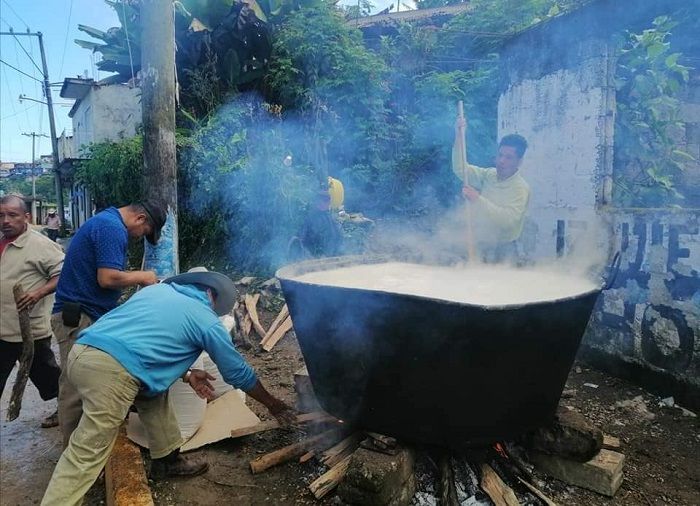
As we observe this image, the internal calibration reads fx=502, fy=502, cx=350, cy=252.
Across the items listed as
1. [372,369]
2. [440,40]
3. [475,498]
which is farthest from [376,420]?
[440,40]

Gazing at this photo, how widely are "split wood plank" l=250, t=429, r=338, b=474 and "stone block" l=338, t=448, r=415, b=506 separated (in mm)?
633

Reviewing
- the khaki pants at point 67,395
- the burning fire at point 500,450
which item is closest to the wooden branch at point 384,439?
the burning fire at point 500,450

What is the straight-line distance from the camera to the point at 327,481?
9.02 feet

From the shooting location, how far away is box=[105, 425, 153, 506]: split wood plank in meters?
2.70

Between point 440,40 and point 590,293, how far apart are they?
10.6m

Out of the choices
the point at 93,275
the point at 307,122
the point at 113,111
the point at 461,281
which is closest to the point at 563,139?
the point at 461,281

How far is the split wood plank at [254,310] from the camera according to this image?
6039mm

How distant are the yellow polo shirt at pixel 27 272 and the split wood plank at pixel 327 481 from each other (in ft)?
9.06

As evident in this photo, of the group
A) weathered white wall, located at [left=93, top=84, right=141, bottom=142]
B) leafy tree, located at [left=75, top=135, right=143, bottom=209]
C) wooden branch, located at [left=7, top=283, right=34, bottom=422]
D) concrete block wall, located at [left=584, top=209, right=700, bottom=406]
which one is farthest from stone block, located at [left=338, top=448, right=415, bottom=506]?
weathered white wall, located at [left=93, top=84, right=141, bottom=142]

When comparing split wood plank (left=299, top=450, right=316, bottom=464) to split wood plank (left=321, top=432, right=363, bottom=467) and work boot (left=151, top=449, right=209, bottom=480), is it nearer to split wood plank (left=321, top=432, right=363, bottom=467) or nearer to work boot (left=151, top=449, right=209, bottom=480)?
split wood plank (left=321, top=432, right=363, bottom=467)

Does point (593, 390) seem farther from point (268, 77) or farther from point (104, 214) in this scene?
point (268, 77)

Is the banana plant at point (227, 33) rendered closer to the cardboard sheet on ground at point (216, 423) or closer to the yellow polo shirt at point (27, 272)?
the yellow polo shirt at point (27, 272)

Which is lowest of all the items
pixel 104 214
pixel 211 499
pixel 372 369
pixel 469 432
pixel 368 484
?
pixel 211 499

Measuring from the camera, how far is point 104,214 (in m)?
3.19
